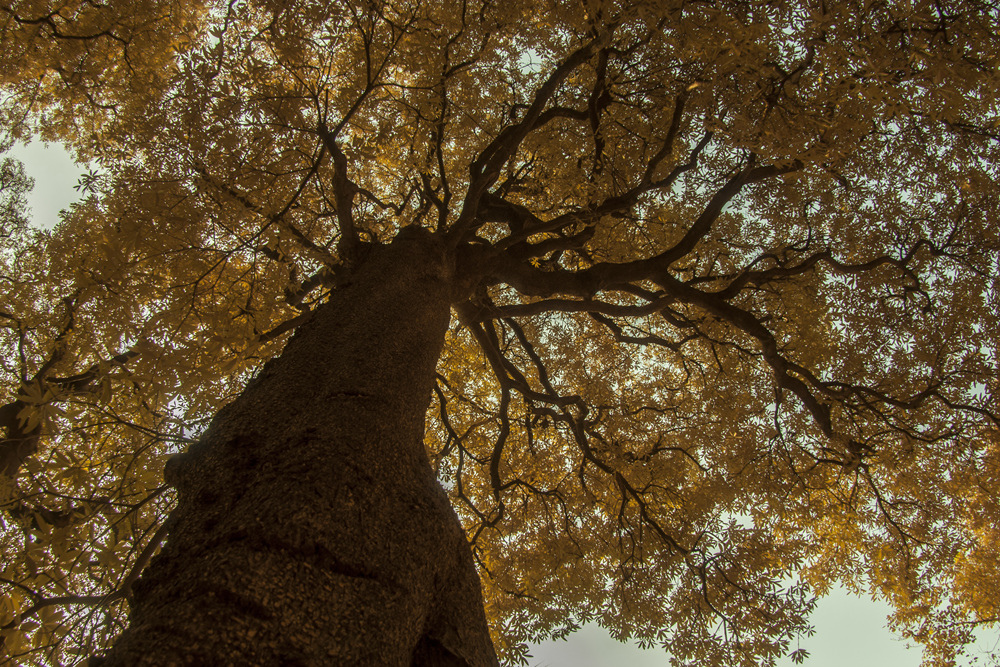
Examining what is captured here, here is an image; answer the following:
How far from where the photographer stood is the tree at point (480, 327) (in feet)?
5.69

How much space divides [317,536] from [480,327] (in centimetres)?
325

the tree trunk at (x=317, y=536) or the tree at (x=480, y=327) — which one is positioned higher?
the tree at (x=480, y=327)

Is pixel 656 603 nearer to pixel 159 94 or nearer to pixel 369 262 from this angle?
pixel 369 262

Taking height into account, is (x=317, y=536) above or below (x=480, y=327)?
below

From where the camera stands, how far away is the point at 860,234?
16.9 feet

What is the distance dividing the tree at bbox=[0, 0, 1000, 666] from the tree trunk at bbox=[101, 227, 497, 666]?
1 centimetres

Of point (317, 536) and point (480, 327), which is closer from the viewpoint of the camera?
point (317, 536)

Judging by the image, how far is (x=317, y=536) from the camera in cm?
149

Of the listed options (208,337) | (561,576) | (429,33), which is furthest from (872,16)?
(561,576)

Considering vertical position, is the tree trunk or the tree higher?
the tree

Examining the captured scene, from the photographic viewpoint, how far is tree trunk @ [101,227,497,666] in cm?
125

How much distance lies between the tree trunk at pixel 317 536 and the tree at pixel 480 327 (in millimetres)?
12

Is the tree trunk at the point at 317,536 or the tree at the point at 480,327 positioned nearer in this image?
the tree trunk at the point at 317,536

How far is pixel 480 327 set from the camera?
465cm
